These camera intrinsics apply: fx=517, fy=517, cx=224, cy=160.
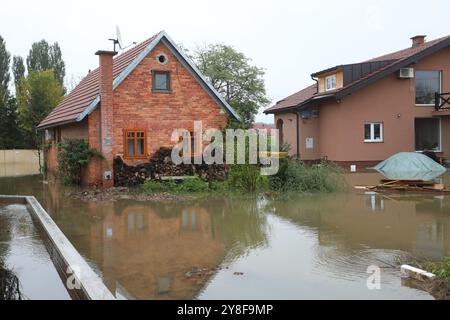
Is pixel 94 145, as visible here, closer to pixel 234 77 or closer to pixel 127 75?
pixel 127 75

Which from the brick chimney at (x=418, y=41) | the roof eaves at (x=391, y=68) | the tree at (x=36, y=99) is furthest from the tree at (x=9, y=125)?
the brick chimney at (x=418, y=41)

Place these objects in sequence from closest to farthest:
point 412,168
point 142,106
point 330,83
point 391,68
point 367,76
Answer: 1. point 412,168
2. point 142,106
3. point 391,68
4. point 367,76
5. point 330,83

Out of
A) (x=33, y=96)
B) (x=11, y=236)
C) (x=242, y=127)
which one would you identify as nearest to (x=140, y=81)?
(x=242, y=127)

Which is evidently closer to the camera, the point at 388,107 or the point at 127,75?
the point at 127,75

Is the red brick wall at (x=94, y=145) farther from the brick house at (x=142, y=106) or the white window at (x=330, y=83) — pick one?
the white window at (x=330, y=83)

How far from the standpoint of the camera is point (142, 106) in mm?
18750

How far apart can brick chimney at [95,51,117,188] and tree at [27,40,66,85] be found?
45.5 metres

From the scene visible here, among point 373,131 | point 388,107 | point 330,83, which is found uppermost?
point 330,83

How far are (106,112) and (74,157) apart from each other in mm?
2006

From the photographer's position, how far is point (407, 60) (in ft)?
81.2

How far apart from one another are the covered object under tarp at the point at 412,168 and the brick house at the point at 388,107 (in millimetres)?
7698

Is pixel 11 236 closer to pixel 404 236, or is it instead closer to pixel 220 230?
pixel 220 230

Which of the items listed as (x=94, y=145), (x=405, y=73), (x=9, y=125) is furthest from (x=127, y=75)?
(x=9, y=125)

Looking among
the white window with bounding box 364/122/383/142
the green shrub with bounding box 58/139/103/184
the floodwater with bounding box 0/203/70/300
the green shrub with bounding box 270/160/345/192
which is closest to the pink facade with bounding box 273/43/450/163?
the white window with bounding box 364/122/383/142
